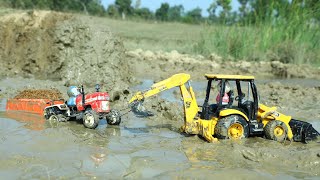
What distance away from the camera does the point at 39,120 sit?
981cm

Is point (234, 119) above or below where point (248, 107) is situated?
below

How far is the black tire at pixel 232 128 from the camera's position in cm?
793

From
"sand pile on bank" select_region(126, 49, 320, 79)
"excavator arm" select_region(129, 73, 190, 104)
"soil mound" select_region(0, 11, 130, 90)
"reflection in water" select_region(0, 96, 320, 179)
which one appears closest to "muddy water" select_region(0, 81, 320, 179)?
"reflection in water" select_region(0, 96, 320, 179)

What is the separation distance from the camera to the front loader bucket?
27.1 feet

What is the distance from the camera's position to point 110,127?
930 cm

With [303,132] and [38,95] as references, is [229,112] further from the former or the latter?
[38,95]

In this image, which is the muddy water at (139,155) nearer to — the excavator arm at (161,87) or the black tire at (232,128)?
the black tire at (232,128)

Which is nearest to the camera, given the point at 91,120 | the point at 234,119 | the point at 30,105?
the point at 234,119

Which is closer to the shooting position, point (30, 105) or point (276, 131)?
point (276, 131)

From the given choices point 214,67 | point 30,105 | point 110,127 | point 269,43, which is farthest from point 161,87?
point 269,43

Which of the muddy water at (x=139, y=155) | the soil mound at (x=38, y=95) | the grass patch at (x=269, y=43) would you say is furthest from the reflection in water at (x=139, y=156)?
the grass patch at (x=269, y=43)

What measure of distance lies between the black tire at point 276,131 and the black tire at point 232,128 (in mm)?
385

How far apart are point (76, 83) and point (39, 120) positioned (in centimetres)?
533

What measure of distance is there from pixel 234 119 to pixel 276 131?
2.80ft
